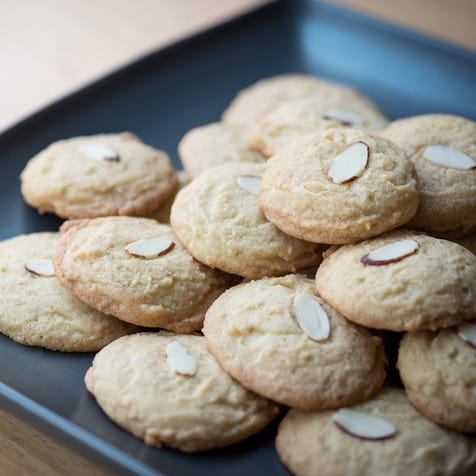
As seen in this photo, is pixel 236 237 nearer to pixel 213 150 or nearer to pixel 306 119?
pixel 213 150

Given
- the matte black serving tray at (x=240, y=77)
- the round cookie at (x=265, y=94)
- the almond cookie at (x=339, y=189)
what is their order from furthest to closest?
1. the round cookie at (x=265, y=94)
2. the matte black serving tray at (x=240, y=77)
3. the almond cookie at (x=339, y=189)

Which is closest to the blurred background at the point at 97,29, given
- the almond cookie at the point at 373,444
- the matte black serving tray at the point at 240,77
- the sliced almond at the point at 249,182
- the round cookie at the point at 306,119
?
the matte black serving tray at the point at 240,77

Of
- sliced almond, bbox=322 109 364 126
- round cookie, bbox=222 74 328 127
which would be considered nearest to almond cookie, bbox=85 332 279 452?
sliced almond, bbox=322 109 364 126

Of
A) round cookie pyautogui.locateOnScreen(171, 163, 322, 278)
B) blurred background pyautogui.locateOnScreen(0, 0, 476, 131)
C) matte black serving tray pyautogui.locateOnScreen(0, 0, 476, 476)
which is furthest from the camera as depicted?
blurred background pyautogui.locateOnScreen(0, 0, 476, 131)

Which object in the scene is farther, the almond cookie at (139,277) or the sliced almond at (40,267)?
the sliced almond at (40,267)

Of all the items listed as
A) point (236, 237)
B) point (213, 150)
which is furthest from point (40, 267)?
point (213, 150)

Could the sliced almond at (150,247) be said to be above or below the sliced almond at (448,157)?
below

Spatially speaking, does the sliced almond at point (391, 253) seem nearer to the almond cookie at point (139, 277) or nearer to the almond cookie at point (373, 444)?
the almond cookie at point (373, 444)

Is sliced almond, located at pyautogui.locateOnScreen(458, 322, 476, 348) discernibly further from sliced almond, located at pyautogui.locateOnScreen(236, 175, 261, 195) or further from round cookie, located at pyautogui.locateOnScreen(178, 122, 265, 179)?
round cookie, located at pyautogui.locateOnScreen(178, 122, 265, 179)
